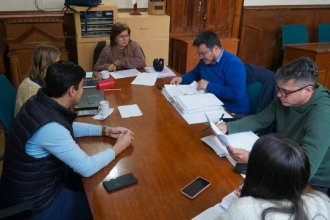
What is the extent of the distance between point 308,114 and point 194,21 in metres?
3.18

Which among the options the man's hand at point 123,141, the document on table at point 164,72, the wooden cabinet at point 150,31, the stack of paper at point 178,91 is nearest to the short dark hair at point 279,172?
the man's hand at point 123,141

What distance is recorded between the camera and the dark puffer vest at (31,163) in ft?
4.36

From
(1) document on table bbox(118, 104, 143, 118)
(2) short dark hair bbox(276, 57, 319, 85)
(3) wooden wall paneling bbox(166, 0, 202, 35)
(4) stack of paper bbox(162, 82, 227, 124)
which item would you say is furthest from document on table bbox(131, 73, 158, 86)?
(3) wooden wall paneling bbox(166, 0, 202, 35)

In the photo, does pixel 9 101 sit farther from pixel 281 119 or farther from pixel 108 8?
pixel 108 8

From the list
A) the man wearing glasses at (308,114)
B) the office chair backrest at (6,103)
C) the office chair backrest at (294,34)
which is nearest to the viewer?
the man wearing glasses at (308,114)

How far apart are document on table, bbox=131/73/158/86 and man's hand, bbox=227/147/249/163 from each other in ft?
3.93

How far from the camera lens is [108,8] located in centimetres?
354

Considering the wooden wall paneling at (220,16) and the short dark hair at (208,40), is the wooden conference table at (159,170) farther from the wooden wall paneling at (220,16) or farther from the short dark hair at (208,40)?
the wooden wall paneling at (220,16)

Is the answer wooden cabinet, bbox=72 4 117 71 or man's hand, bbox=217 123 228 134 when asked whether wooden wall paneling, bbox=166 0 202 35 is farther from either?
man's hand, bbox=217 123 228 134

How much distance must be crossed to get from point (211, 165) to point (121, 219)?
1.69ft

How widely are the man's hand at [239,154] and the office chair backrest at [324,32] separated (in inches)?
166

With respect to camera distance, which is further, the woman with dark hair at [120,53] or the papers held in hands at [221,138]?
the woman with dark hair at [120,53]

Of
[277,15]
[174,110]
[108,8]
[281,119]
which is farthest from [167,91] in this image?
[277,15]

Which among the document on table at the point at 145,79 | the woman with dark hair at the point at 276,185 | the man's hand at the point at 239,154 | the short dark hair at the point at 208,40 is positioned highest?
the short dark hair at the point at 208,40
